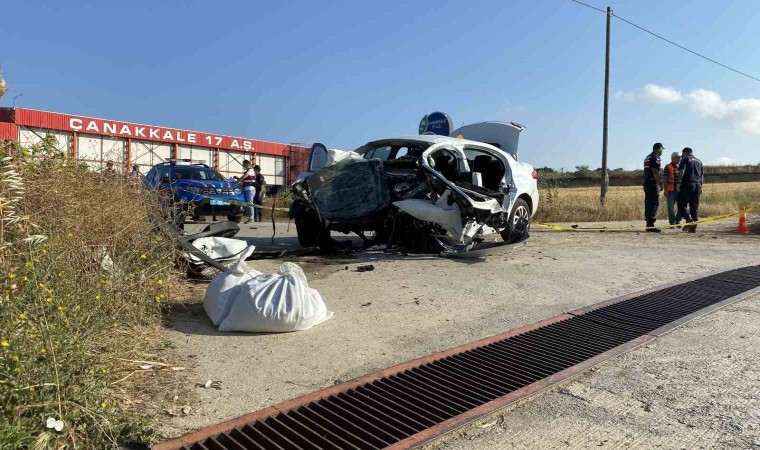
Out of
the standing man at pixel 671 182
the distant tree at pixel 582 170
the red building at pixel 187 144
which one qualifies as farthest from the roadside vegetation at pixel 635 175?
the standing man at pixel 671 182

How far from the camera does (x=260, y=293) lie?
4.50 meters

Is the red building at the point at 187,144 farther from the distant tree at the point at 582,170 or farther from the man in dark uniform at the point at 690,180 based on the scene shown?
the distant tree at the point at 582,170

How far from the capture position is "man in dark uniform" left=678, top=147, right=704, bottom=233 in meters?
13.2

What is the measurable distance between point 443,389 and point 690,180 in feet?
39.2

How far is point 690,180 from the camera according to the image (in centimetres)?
1320

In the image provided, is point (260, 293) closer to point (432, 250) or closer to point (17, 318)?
point (17, 318)

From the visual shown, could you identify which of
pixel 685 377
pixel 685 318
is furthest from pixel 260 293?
pixel 685 318

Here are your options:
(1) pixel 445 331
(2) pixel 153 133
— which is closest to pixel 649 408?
(1) pixel 445 331

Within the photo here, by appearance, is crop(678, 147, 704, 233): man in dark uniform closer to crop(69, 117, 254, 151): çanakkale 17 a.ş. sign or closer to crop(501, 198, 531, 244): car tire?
crop(501, 198, 531, 244): car tire

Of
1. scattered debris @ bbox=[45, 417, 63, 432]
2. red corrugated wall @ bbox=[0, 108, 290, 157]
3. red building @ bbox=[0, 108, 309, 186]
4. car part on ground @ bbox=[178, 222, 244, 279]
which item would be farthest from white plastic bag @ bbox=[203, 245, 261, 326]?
red corrugated wall @ bbox=[0, 108, 290, 157]

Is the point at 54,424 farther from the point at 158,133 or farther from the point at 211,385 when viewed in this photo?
the point at 158,133

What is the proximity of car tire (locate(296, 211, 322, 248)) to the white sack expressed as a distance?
271cm

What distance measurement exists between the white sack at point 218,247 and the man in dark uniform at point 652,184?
10.3 metres

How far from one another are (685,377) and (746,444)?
971mm
